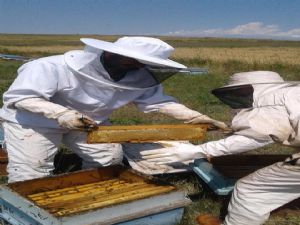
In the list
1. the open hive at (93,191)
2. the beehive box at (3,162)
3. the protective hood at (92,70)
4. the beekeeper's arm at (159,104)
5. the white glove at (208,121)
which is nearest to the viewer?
the open hive at (93,191)

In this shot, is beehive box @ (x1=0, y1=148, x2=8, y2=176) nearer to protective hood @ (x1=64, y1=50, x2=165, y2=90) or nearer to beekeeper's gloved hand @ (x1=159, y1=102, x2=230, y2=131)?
protective hood @ (x1=64, y1=50, x2=165, y2=90)

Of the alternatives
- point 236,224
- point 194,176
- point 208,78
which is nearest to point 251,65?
point 208,78

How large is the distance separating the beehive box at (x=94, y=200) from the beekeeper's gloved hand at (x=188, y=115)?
72 centimetres

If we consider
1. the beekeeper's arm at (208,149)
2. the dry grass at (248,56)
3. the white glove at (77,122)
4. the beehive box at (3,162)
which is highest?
the white glove at (77,122)

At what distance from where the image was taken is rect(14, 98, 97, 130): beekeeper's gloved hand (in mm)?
3432

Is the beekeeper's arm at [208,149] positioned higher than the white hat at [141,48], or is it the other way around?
the white hat at [141,48]

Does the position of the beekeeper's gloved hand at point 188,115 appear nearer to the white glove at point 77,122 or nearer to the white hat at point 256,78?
the white hat at point 256,78

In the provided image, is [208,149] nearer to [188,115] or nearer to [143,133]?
[143,133]

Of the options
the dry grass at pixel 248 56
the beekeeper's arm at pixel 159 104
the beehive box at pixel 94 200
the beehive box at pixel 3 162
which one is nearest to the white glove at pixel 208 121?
the beekeeper's arm at pixel 159 104

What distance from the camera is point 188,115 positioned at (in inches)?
173

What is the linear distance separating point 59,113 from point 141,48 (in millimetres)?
838

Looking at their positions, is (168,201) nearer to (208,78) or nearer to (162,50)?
(162,50)

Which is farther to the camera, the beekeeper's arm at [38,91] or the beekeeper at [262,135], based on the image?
the beekeeper's arm at [38,91]

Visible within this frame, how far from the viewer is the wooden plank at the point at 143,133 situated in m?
3.48
